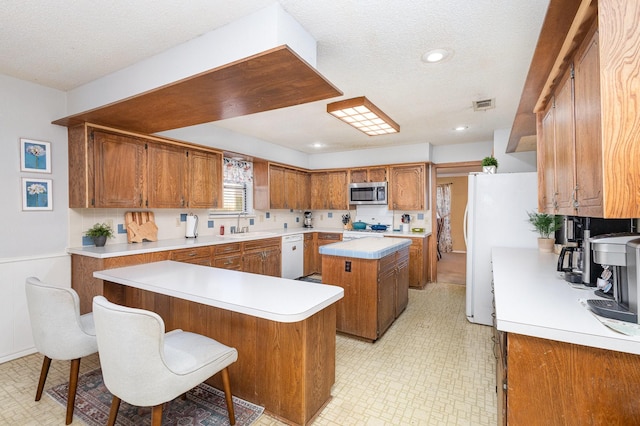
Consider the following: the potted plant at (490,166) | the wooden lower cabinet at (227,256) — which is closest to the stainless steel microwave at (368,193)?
the potted plant at (490,166)

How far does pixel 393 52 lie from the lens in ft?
7.24

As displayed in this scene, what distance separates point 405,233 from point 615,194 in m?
4.32

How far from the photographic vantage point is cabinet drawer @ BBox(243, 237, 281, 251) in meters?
4.29

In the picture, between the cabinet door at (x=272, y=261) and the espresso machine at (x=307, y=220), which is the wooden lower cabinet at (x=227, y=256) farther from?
the espresso machine at (x=307, y=220)

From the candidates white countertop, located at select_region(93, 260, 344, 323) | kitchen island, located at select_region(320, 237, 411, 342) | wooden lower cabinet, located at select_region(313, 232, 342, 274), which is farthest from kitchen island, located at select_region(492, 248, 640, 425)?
wooden lower cabinet, located at select_region(313, 232, 342, 274)

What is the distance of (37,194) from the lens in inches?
111

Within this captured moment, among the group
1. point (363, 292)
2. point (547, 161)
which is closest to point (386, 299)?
point (363, 292)

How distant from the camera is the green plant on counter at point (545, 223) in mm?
2977

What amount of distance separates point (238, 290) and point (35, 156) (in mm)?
2627

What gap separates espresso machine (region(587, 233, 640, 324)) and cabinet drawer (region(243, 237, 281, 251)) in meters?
3.71

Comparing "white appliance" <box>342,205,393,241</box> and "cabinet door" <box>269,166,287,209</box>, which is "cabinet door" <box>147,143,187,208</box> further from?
"white appliance" <box>342,205,393,241</box>

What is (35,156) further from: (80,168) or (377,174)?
(377,174)

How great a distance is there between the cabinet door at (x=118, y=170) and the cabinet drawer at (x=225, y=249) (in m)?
1.00

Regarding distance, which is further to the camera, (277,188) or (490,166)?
(277,188)
